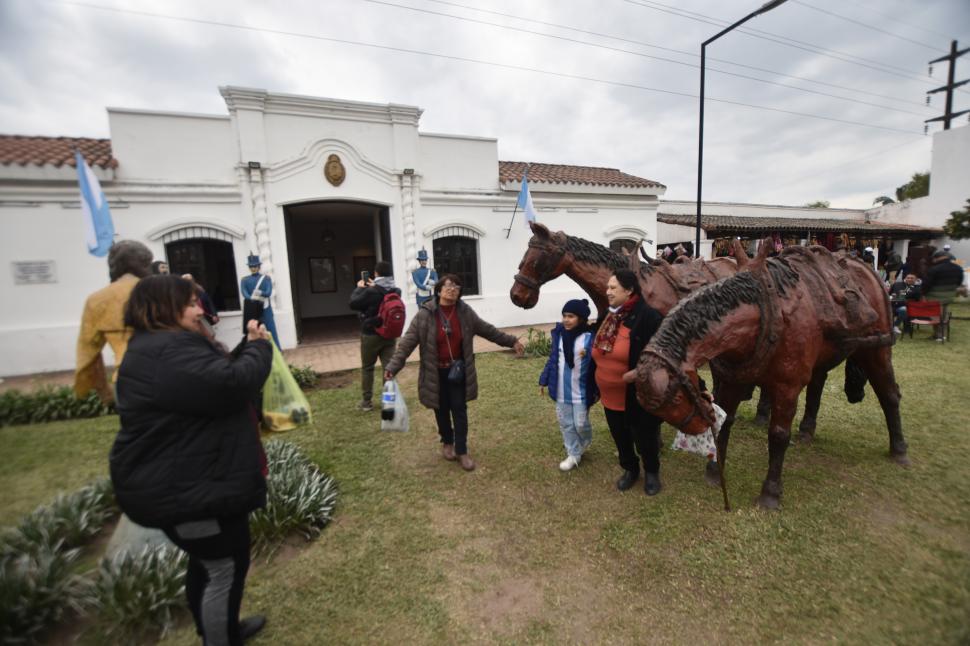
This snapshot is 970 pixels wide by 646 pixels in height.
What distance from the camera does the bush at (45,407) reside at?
17.4 ft

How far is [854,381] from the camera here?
4.22 meters

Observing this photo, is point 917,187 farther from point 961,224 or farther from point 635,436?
point 635,436

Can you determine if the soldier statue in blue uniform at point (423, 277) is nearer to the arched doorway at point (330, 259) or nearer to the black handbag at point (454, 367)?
the arched doorway at point (330, 259)

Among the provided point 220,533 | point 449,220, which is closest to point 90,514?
point 220,533

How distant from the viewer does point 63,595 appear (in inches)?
90.0

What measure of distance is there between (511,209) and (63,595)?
10395mm

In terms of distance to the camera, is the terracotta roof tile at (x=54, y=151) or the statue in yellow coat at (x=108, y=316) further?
the terracotta roof tile at (x=54, y=151)

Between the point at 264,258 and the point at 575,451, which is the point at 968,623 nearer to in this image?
the point at 575,451

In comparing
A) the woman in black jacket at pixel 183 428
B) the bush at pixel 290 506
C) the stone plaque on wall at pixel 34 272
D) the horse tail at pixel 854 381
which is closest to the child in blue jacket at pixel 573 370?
the bush at pixel 290 506

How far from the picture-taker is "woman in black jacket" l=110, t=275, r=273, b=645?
1.59 metres

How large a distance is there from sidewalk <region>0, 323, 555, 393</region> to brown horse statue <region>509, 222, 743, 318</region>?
15.9 ft

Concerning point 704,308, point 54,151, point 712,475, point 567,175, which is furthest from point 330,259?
point 704,308

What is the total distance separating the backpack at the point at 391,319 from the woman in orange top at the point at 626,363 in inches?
111

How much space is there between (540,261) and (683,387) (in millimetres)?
2072
